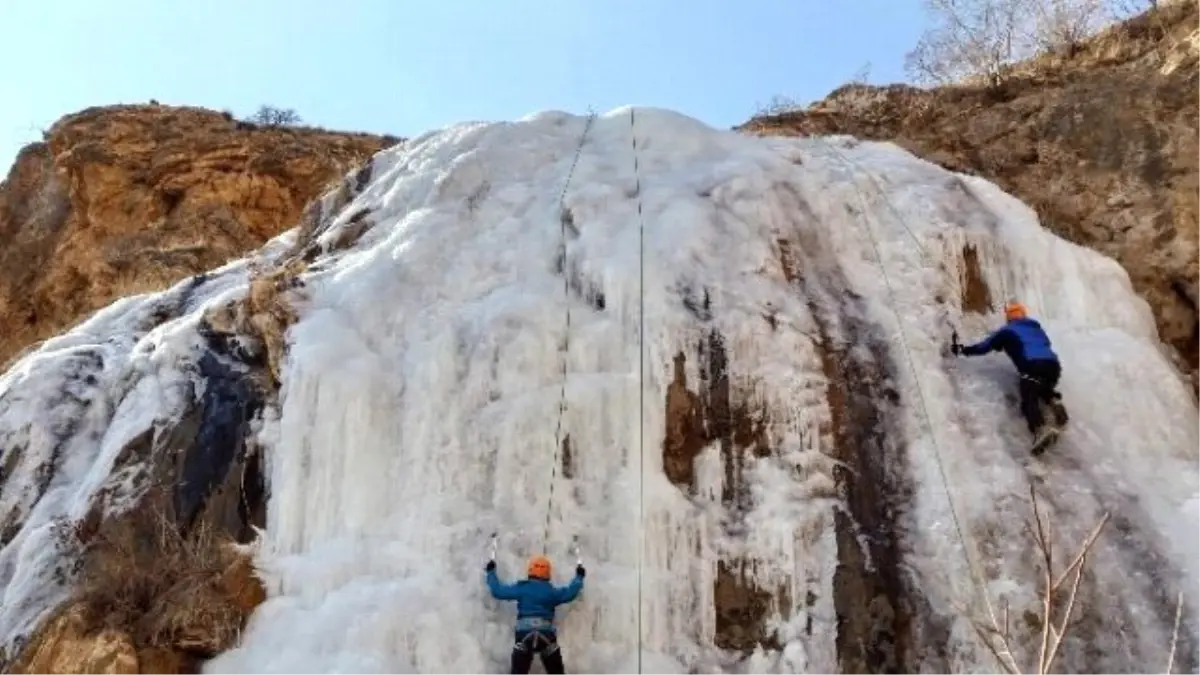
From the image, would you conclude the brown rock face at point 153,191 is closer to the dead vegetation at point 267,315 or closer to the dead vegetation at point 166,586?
the dead vegetation at point 267,315

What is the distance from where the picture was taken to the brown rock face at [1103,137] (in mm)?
10469

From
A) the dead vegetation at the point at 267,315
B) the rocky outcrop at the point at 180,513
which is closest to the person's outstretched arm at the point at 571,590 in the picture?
the rocky outcrop at the point at 180,513

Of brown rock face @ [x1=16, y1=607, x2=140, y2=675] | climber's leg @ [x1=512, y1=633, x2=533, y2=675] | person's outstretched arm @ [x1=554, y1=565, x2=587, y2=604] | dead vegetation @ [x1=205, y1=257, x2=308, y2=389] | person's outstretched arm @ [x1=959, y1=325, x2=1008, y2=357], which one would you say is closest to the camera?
climber's leg @ [x1=512, y1=633, x2=533, y2=675]

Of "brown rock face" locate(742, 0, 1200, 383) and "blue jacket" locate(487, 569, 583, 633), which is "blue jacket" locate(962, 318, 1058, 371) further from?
"blue jacket" locate(487, 569, 583, 633)

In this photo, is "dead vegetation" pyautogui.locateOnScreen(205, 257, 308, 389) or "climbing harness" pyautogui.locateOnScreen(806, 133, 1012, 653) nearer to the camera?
"climbing harness" pyautogui.locateOnScreen(806, 133, 1012, 653)

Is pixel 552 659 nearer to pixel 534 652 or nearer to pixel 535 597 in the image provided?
pixel 534 652

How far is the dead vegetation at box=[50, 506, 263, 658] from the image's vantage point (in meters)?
6.91

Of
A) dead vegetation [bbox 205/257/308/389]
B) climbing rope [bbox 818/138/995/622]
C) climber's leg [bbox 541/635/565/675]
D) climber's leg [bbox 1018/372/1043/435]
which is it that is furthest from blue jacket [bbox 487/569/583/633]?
climber's leg [bbox 1018/372/1043/435]

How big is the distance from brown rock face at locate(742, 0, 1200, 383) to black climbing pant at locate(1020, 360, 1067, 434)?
Result: 143 cm

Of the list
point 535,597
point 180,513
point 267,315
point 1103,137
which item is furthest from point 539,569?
point 1103,137

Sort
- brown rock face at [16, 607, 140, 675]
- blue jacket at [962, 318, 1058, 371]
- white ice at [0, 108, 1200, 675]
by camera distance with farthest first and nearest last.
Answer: blue jacket at [962, 318, 1058, 371] < white ice at [0, 108, 1200, 675] < brown rock face at [16, 607, 140, 675]

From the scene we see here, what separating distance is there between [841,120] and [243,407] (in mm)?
8124

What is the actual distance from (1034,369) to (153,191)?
604 inches

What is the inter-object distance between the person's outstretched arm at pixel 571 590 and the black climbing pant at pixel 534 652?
0.25 metres
